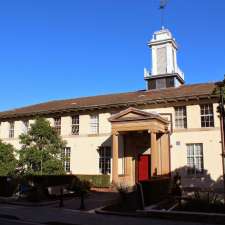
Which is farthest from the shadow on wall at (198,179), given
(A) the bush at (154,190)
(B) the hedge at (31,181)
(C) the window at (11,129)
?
(C) the window at (11,129)

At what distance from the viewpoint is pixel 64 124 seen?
106 feet

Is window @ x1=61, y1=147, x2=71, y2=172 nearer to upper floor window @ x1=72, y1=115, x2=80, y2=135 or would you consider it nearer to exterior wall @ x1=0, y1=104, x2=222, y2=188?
exterior wall @ x1=0, y1=104, x2=222, y2=188

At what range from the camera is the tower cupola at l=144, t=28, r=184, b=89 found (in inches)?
1353

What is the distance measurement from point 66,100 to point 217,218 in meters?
27.2

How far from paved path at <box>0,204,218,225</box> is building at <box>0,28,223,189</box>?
864 cm

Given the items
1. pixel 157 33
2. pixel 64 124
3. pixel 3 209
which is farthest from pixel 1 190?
pixel 157 33

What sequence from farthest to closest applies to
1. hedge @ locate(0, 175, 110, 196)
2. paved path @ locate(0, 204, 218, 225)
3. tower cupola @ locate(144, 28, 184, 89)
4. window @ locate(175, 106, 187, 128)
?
tower cupola @ locate(144, 28, 184, 89) < window @ locate(175, 106, 187, 128) < hedge @ locate(0, 175, 110, 196) < paved path @ locate(0, 204, 218, 225)

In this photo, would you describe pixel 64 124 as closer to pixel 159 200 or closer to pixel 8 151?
pixel 8 151

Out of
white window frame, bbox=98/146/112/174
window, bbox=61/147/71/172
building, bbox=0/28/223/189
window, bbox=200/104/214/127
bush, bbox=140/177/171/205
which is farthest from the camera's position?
window, bbox=61/147/71/172

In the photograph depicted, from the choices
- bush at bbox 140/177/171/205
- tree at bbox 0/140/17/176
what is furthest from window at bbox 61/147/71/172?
bush at bbox 140/177/171/205

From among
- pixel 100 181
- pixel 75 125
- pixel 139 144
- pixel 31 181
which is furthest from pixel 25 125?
pixel 31 181

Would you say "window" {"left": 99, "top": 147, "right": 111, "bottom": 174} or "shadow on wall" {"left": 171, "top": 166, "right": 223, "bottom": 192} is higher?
"window" {"left": 99, "top": 147, "right": 111, "bottom": 174}

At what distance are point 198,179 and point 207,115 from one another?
461cm

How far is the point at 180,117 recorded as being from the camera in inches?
1083
